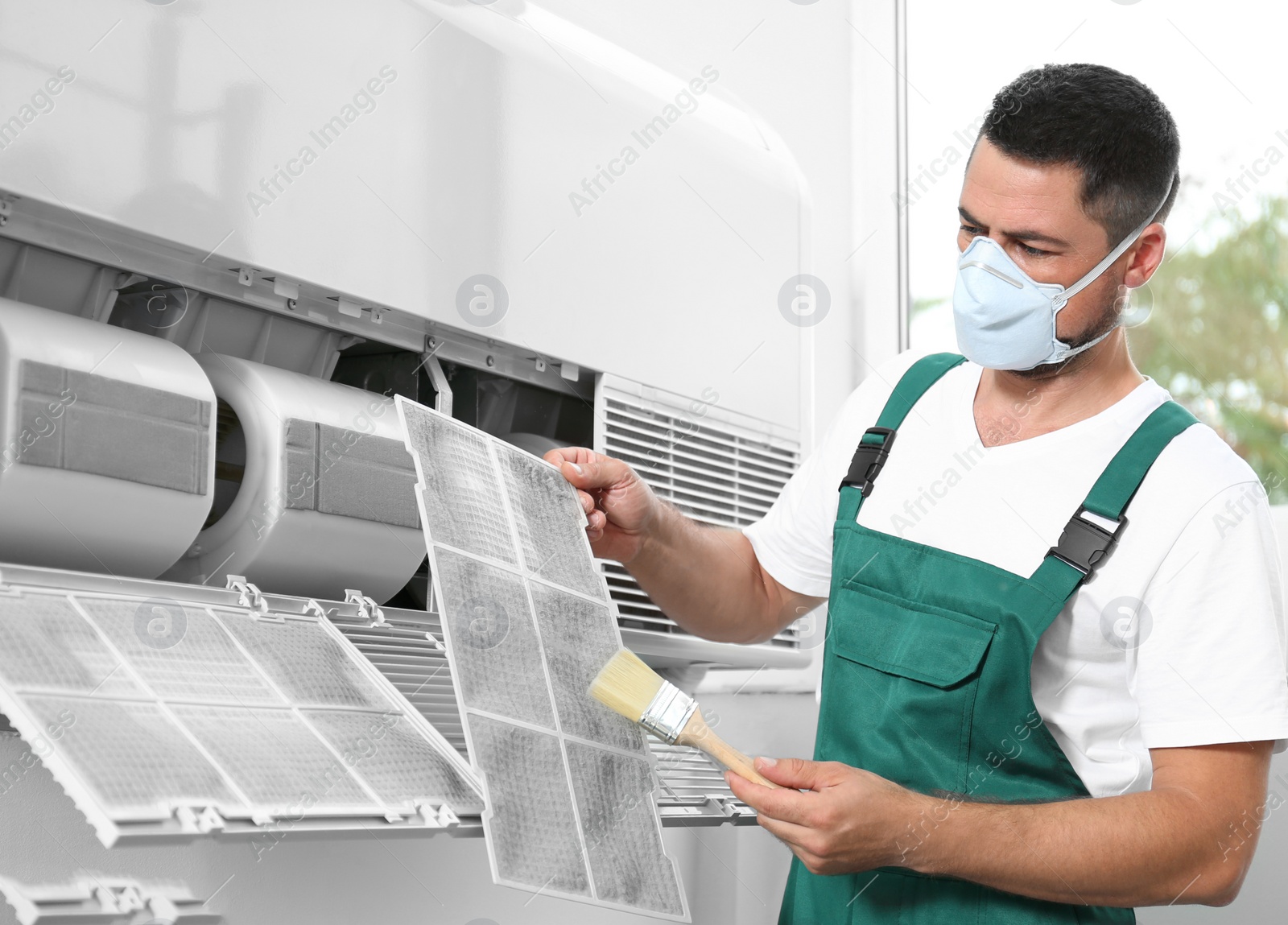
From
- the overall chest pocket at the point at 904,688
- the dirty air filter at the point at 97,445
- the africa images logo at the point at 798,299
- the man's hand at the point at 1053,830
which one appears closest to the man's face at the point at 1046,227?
the overall chest pocket at the point at 904,688

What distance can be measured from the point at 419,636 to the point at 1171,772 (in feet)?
3.07

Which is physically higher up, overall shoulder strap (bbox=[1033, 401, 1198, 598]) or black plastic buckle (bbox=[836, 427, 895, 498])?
black plastic buckle (bbox=[836, 427, 895, 498])

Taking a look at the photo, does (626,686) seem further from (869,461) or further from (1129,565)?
(1129,565)

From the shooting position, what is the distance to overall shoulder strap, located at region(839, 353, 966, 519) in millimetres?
1580

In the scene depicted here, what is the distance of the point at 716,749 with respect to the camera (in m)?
1.28

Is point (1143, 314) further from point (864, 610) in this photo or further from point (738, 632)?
point (738, 632)

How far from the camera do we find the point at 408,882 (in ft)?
5.61

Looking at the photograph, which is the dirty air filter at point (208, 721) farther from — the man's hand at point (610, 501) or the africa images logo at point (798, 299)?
the africa images logo at point (798, 299)

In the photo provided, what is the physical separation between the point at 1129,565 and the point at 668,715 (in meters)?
0.56

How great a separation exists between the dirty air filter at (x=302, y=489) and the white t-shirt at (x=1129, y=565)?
0.64m

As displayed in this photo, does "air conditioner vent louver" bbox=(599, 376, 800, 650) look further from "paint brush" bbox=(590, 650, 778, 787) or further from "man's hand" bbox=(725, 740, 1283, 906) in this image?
"man's hand" bbox=(725, 740, 1283, 906)

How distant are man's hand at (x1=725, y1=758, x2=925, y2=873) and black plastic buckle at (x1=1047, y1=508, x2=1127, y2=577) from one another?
0.33 m

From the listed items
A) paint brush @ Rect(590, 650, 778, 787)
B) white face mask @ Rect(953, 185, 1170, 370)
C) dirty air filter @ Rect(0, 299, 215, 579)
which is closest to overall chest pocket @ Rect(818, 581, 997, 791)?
paint brush @ Rect(590, 650, 778, 787)

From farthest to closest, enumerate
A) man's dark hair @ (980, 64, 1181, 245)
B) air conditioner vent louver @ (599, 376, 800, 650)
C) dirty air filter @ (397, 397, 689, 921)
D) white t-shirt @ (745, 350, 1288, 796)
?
air conditioner vent louver @ (599, 376, 800, 650)
man's dark hair @ (980, 64, 1181, 245)
white t-shirt @ (745, 350, 1288, 796)
dirty air filter @ (397, 397, 689, 921)
